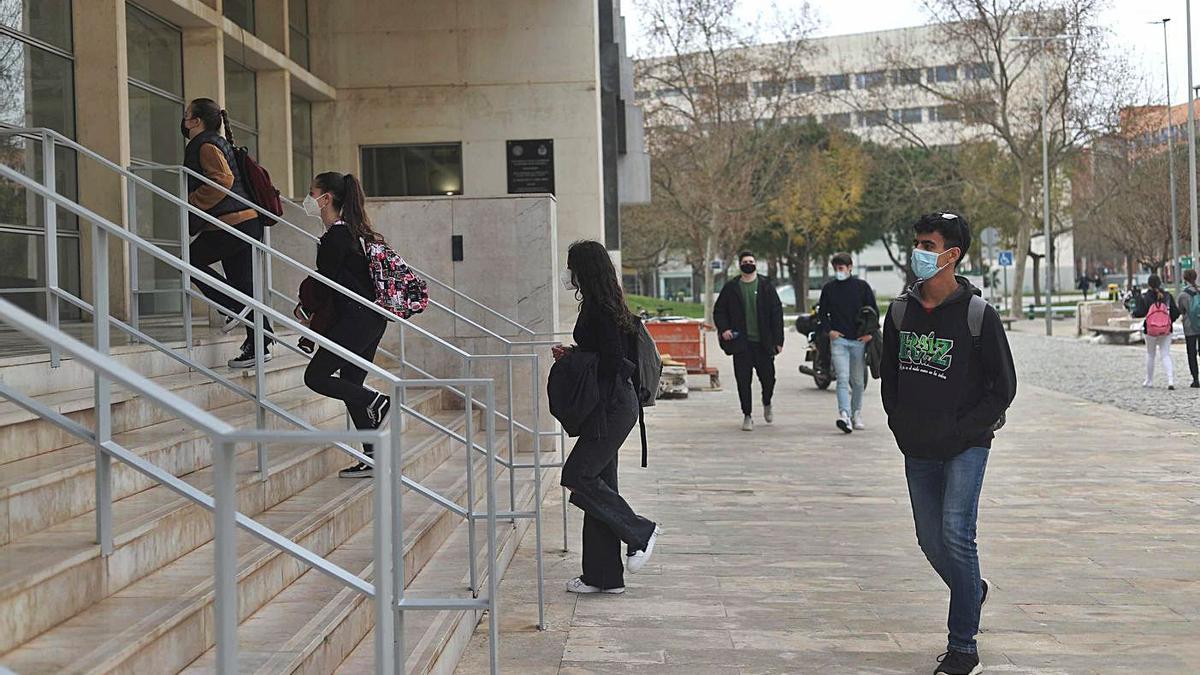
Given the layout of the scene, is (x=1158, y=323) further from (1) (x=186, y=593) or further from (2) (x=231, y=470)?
(2) (x=231, y=470)

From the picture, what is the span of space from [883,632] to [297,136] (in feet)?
40.1

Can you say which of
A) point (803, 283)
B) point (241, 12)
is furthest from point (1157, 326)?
point (803, 283)

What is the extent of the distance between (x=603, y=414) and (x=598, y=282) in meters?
0.63

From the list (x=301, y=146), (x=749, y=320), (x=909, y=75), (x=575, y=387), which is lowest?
(x=575, y=387)

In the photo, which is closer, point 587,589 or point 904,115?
point 587,589

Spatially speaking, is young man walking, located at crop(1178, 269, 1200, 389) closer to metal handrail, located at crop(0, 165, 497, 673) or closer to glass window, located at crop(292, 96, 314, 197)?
glass window, located at crop(292, 96, 314, 197)

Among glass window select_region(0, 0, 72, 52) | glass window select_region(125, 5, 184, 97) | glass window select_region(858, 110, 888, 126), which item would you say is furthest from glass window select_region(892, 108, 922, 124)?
glass window select_region(0, 0, 72, 52)

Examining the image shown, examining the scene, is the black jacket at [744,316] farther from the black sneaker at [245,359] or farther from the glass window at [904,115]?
the glass window at [904,115]

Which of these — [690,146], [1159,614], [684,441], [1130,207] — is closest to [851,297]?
[684,441]

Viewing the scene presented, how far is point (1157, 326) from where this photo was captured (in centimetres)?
1905

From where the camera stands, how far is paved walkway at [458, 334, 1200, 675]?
5.68 meters

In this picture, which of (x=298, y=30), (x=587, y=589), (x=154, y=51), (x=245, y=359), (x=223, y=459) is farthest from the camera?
(x=298, y=30)

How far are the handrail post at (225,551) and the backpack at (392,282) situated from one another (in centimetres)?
508

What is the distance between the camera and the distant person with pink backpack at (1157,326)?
62.5 ft
